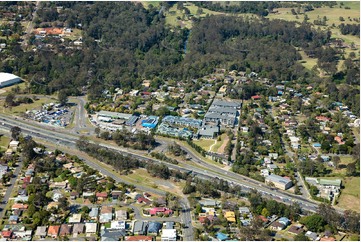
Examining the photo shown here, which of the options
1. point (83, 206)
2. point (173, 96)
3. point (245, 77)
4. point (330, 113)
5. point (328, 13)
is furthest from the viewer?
point (328, 13)

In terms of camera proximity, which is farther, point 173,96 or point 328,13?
point 328,13

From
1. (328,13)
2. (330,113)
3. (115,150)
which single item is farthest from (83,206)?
(328,13)

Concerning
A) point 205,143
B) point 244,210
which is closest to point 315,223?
point 244,210

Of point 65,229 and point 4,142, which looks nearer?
point 65,229

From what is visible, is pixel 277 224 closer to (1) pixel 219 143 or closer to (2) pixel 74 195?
(2) pixel 74 195

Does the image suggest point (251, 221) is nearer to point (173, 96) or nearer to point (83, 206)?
point (83, 206)

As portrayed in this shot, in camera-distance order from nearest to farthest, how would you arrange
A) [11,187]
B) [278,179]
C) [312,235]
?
[312,235] < [11,187] < [278,179]

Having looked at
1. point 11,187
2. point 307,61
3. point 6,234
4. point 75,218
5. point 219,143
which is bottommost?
point 6,234
